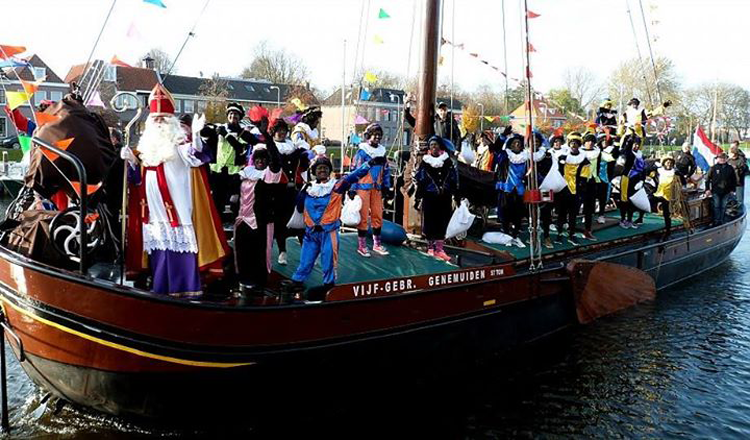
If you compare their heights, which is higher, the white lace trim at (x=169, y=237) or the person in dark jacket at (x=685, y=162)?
the person in dark jacket at (x=685, y=162)

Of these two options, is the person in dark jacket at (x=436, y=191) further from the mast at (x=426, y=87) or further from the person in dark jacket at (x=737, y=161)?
the person in dark jacket at (x=737, y=161)

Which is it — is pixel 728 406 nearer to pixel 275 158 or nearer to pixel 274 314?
pixel 274 314

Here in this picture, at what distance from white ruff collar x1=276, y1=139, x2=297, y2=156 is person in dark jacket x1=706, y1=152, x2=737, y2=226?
9.64 metres

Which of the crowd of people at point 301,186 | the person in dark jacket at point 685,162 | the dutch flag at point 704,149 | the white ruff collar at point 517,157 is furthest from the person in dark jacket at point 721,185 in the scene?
the white ruff collar at point 517,157

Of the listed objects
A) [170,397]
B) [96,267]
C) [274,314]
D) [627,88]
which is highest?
[627,88]

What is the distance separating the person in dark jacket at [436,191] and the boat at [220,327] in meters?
0.31

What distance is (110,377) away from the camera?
4898 millimetres

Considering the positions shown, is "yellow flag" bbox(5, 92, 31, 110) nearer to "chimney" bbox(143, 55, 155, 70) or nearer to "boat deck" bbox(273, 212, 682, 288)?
"chimney" bbox(143, 55, 155, 70)

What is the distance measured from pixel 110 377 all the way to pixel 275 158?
230cm

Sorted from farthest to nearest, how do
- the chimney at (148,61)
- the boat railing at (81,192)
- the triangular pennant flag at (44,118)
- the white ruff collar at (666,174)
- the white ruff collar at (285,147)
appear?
the white ruff collar at (666,174)
the chimney at (148,61)
the white ruff collar at (285,147)
the triangular pennant flag at (44,118)
the boat railing at (81,192)

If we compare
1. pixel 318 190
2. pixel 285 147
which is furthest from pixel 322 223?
pixel 285 147

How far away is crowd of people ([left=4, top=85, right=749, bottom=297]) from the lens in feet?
16.2

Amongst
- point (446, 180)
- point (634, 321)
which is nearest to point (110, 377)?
point (446, 180)

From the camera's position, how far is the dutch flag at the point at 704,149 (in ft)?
44.7
